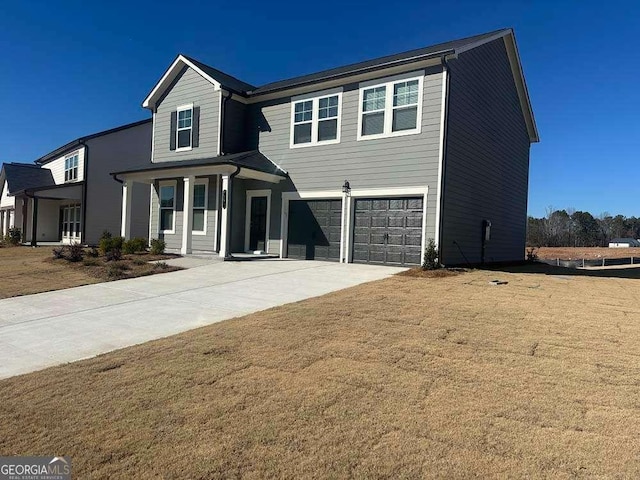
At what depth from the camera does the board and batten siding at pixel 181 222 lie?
54.6ft

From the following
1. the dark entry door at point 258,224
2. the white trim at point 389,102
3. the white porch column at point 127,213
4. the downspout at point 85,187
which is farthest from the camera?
the downspout at point 85,187

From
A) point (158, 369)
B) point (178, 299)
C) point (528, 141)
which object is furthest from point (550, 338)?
point (528, 141)

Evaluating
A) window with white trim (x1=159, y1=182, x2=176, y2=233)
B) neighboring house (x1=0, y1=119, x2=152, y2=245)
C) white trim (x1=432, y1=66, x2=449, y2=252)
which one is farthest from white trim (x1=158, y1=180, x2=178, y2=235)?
white trim (x1=432, y1=66, x2=449, y2=252)

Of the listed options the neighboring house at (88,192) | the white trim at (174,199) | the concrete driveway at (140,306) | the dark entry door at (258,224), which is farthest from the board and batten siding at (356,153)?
the neighboring house at (88,192)

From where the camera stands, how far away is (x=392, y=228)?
13.4 metres

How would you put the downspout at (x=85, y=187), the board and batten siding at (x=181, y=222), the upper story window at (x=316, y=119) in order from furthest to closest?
the downspout at (x=85, y=187) < the board and batten siding at (x=181, y=222) < the upper story window at (x=316, y=119)

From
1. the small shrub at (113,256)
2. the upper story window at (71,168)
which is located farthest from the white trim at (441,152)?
the upper story window at (71,168)

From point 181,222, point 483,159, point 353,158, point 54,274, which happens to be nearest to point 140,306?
point 54,274

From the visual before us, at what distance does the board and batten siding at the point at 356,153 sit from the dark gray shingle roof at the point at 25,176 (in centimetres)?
2005

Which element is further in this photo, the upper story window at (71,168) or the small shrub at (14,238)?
the upper story window at (71,168)

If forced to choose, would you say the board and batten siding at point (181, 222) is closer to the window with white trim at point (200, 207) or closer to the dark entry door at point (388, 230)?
the window with white trim at point (200, 207)

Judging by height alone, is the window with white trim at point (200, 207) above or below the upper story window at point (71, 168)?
below

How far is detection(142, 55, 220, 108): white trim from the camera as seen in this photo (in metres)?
Answer: 17.0

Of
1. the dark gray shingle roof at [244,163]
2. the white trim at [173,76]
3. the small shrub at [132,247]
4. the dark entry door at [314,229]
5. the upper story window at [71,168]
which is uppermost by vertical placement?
the white trim at [173,76]
